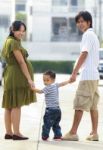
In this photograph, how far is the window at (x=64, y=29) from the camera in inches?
2778

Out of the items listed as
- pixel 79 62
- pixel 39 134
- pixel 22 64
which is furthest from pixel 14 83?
pixel 39 134

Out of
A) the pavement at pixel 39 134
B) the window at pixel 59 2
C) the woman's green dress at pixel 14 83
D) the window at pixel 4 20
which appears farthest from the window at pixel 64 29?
the woman's green dress at pixel 14 83

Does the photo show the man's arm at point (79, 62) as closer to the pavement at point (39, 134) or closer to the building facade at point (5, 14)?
the pavement at point (39, 134)

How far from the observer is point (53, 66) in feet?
201

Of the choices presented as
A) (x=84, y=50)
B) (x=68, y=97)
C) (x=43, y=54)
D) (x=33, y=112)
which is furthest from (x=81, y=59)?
(x=43, y=54)

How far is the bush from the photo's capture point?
6056 cm

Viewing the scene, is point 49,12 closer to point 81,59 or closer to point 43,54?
point 43,54

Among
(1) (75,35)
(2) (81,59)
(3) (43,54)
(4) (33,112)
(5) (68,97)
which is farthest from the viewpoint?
(1) (75,35)

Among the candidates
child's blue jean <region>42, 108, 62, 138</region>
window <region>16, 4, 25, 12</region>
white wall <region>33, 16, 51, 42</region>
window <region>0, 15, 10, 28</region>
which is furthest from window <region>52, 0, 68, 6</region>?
child's blue jean <region>42, 108, 62, 138</region>

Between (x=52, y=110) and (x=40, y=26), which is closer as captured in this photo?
(x=52, y=110)

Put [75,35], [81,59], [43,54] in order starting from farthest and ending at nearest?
[75,35]
[43,54]
[81,59]

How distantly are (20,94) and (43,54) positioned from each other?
181 feet

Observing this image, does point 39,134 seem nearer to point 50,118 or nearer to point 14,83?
point 50,118

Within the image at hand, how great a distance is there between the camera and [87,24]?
408 inches
